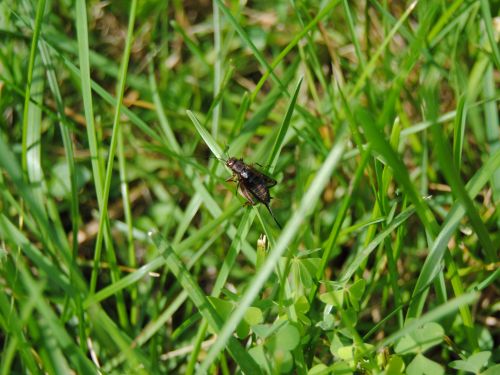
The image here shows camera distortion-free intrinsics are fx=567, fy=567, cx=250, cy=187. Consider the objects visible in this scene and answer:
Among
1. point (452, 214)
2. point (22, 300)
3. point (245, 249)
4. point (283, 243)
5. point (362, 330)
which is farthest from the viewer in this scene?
point (362, 330)

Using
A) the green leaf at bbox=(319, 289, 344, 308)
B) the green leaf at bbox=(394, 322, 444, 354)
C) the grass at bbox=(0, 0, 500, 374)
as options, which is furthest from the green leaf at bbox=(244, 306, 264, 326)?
the green leaf at bbox=(394, 322, 444, 354)

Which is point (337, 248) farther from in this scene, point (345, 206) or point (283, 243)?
point (283, 243)

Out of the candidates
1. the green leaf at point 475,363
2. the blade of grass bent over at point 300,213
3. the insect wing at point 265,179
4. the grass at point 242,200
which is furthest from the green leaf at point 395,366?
the insect wing at point 265,179

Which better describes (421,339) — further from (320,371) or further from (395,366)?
(320,371)

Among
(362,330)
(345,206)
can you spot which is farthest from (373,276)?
(345,206)

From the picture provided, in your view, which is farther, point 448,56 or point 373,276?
point 448,56

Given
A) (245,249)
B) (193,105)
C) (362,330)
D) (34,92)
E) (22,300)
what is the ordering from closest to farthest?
1. (22,300)
2. (245,249)
3. (362,330)
4. (34,92)
5. (193,105)

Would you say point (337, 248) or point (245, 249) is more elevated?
point (245, 249)
